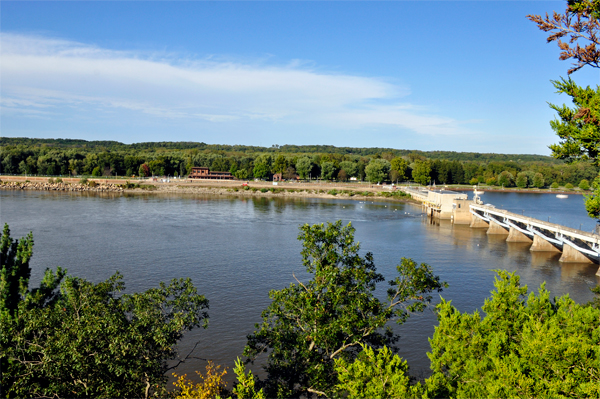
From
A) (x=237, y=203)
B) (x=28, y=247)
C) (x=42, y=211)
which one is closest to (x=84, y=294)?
(x=28, y=247)

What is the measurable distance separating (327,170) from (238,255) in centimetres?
11578

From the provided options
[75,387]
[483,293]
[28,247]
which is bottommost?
[483,293]

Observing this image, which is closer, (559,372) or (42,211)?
(559,372)

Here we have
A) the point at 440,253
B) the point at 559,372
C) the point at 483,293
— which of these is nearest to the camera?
the point at 559,372

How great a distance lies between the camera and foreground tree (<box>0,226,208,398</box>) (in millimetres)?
13227

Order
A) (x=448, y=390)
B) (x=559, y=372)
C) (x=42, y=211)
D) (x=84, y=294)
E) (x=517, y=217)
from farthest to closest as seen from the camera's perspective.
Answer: (x=42, y=211)
(x=517, y=217)
(x=84, y=294)
(x=448, y=390)
(x=559, y=372)

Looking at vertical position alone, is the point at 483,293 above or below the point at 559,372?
below

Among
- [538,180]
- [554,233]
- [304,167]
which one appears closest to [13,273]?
[554,233]

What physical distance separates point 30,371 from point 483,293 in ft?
102

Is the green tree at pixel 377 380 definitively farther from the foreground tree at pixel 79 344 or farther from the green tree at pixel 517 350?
the foreground tree at pixel 79 344

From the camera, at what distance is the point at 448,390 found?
13.0 metres

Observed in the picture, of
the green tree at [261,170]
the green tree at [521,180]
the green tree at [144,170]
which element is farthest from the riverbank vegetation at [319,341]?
the green tree at [521,180]

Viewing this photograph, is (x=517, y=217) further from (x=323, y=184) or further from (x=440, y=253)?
(x=323, y=184)

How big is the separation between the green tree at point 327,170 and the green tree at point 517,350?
144 m
